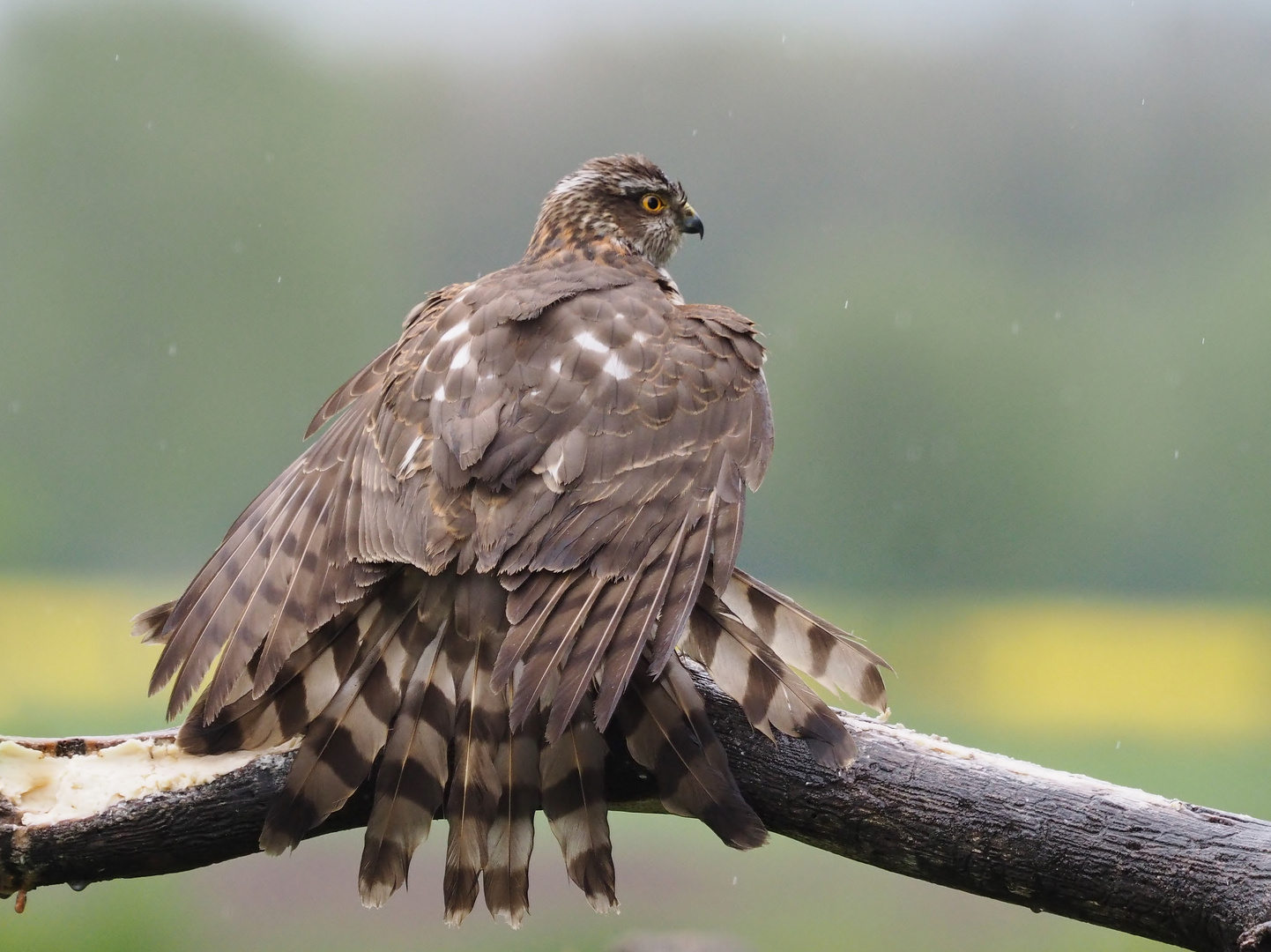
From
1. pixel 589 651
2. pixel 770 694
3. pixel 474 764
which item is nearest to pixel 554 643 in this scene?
pixel 589 651

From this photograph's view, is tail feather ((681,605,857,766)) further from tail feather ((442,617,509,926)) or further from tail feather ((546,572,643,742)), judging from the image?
tail feather ((442,617,509,926))

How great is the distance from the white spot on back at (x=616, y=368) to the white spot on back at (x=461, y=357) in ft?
0.85

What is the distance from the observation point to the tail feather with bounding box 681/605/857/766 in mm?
1898

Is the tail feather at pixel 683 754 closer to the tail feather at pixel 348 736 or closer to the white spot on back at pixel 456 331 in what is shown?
the tail feather at pixel 348 736

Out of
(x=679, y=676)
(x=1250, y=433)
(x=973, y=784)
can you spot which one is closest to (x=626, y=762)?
(x=679, y=676)

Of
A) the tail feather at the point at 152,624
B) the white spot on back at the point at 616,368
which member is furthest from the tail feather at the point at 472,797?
the tail feather at the point at 152,624

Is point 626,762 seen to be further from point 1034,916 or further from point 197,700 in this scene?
point 1034,916

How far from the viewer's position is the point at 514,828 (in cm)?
185

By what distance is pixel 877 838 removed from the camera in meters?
1.92

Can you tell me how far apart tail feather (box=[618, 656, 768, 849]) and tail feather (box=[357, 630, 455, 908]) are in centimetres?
28

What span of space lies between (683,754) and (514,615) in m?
0.33

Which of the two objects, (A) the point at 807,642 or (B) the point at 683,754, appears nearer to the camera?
(B) the point at 683,754

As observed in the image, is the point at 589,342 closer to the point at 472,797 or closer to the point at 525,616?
the point at 525,616

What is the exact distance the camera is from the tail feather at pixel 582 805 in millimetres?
Result: 1856
